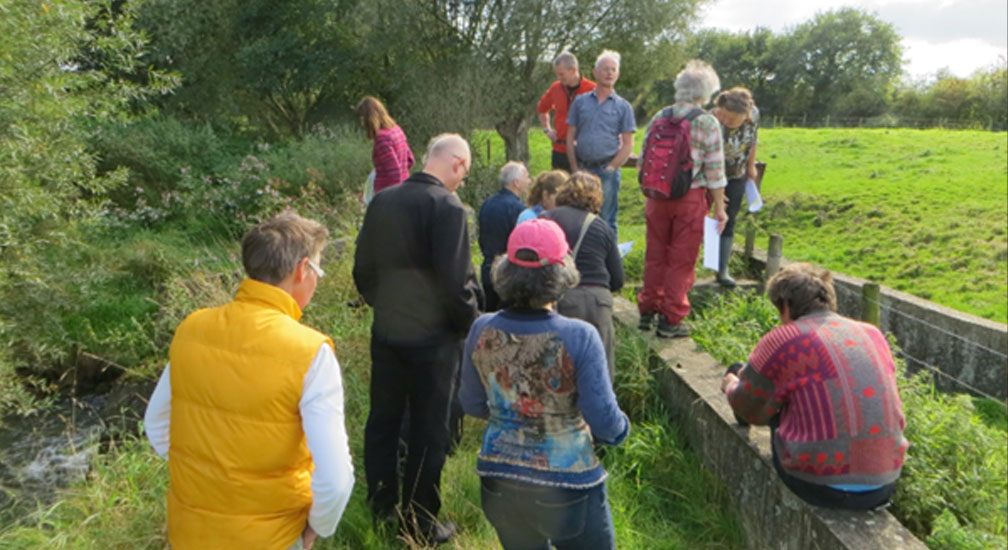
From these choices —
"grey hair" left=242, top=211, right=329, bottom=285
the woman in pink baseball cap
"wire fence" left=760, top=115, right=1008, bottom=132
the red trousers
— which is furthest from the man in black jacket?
"wire fence" left=760, top=115, right=1008, bottom=132

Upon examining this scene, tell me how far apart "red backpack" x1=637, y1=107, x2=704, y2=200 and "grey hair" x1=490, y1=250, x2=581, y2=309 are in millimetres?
2471

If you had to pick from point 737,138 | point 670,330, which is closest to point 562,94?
point 737,138

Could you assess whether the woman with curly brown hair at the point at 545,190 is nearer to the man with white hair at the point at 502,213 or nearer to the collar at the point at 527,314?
the man with white hair at the point at 502,213

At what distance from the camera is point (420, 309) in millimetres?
3170

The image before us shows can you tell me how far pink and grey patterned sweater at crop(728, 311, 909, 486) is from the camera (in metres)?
2.82

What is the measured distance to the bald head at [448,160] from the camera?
3.21m

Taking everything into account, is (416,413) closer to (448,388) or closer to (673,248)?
(448,388)

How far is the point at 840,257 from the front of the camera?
33.0 ft

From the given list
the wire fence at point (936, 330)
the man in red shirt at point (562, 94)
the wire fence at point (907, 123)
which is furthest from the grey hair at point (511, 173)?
the wire fence at point (907, 123)

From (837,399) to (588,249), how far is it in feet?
4.88

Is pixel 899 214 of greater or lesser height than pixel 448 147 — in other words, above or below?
below

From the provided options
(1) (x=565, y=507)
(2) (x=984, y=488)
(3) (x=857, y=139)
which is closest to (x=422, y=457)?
(1) (x=565, y=507)

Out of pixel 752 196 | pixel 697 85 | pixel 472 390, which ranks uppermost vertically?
pixel 697 85

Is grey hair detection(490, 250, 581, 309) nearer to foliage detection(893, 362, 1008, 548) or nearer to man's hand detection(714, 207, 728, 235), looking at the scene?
foliage detection(893, 362, 1008, 548)
